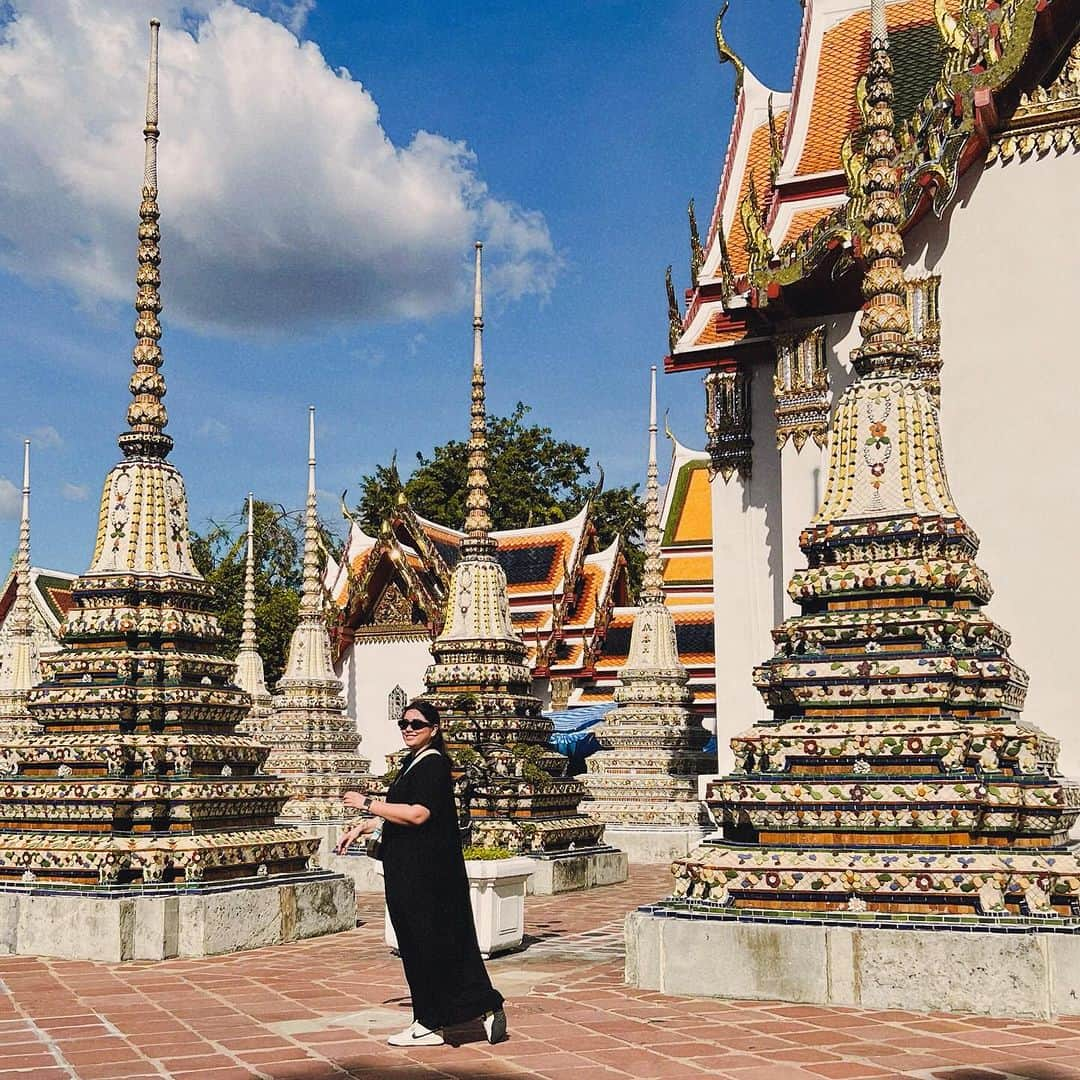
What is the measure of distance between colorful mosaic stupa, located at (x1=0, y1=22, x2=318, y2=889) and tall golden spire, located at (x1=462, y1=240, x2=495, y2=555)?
4612mm

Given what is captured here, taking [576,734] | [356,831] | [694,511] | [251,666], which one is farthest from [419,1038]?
[694,511]

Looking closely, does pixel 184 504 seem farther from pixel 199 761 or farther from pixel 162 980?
pixel 162 980

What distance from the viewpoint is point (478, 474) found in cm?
Answer: 1491

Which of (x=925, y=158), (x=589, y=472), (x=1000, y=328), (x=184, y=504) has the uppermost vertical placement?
(x=589, y=472)

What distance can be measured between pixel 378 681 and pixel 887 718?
26955mm

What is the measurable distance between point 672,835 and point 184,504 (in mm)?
9893

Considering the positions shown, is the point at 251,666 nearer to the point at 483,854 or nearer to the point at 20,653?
the point at 20,653

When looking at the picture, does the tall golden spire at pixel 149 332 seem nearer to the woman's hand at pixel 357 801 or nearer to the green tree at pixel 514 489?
the woman's hand at pixel 357 801

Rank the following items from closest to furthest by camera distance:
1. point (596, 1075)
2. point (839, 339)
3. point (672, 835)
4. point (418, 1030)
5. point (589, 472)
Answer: point (596, 1075) → point (418, 1030) → point (839, 339) → point (672, 835) → point (589, 472)

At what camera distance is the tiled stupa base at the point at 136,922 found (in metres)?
8.79

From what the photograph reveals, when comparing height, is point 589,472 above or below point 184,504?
above

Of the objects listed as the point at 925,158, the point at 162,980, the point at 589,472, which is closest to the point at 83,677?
the point at 162,980

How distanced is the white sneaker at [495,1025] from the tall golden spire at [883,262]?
4321 millimetres

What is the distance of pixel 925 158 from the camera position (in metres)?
13.0
